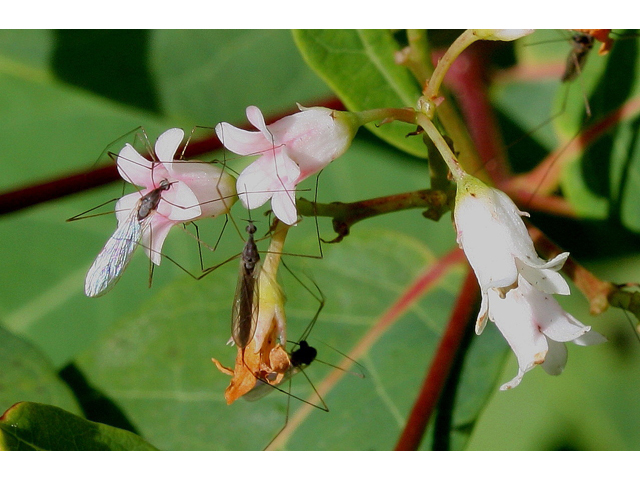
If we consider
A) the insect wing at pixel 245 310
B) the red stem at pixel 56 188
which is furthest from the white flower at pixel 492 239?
the red stem at pixel 56 188

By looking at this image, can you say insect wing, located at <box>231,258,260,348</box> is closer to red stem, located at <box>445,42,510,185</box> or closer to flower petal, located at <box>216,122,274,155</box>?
flower petal, located at <box>216,122,274,155</box>

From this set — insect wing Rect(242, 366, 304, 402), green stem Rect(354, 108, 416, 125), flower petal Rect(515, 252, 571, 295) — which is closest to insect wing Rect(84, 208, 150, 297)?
insect wing Rect(242, 366, 304, 402)

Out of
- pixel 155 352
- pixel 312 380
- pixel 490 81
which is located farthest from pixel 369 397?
pixel 490 81

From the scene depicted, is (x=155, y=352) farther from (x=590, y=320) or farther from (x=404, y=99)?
(x=590, y=320)

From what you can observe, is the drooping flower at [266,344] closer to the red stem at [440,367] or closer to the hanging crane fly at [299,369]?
the hanging crane fly at [299,369]

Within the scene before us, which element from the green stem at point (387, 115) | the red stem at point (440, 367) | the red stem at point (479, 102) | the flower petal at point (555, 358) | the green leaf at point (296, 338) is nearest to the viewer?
the green stem at point (387, 115)
